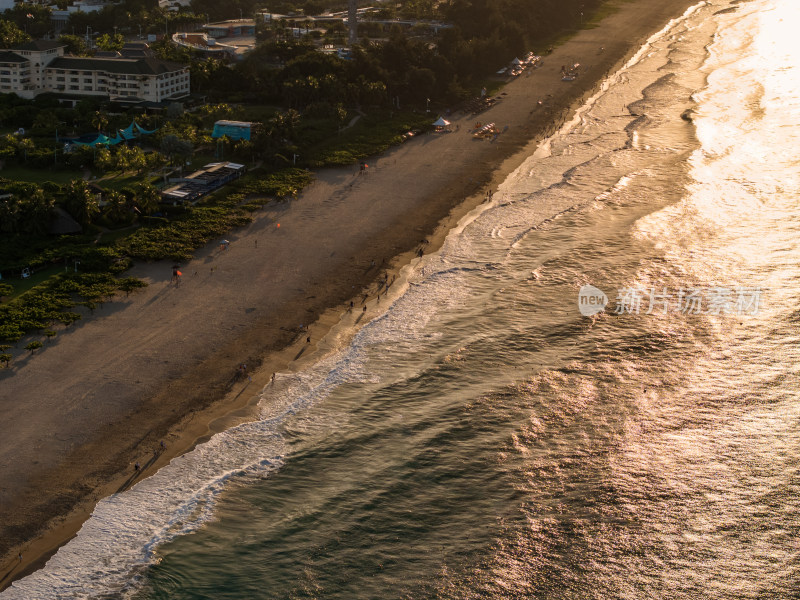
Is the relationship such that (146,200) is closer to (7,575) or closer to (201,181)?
(201,181)

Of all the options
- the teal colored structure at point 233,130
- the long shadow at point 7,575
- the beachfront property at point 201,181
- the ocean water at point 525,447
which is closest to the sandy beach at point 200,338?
the long shadow at point 7,575

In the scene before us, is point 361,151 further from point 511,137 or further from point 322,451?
point 322,451

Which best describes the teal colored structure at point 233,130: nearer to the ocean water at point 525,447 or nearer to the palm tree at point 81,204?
the palm tree at point 81,204

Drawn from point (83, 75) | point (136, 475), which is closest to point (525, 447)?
point (136, 475)

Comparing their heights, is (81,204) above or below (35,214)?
above

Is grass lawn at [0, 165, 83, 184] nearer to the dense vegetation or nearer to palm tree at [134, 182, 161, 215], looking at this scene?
the dense vegetation
